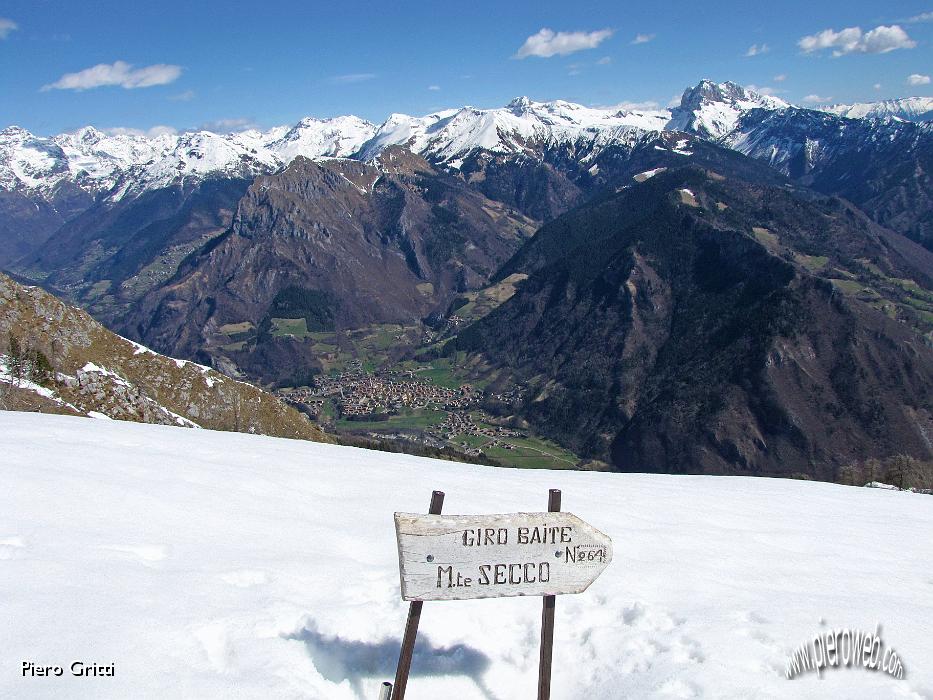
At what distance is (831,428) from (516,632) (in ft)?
720

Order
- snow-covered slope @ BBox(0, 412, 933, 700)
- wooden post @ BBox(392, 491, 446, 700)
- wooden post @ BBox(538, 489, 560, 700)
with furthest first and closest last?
snow-covered slope @ BBox(0, 412, 933, 700) < wooden post @ BBox(538, 489, 560, 700) < wooden post @ BBox(392, 491, 446, 700)

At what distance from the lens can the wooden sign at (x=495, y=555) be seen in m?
8.12

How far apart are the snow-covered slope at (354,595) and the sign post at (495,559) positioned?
5.75 ft

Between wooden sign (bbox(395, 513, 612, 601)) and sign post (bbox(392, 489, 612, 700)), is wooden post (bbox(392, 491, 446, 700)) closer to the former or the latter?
sign post (bbox(392, 489, 612, 700))

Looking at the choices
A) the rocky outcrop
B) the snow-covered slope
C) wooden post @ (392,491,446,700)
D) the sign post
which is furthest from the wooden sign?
the rocky outcrop

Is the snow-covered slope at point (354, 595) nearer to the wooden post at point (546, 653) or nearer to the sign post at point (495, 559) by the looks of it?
the wooden post at point (546, 653)

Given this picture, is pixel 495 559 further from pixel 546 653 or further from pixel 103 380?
pixel 103 380

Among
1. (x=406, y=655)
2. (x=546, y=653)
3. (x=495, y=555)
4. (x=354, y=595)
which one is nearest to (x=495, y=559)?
(x=495, y=555)

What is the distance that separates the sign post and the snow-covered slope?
1751 millimetres

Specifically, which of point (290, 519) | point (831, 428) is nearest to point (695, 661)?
point (290, 519)

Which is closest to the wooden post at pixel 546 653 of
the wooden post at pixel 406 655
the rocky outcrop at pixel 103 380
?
the wooden post at pixel 406 655

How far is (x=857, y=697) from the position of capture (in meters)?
8.55

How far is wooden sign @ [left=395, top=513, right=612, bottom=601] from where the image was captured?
8.12 meters

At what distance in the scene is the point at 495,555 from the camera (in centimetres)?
838
